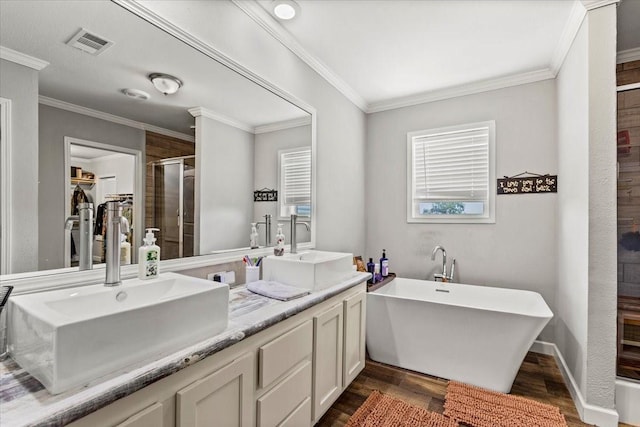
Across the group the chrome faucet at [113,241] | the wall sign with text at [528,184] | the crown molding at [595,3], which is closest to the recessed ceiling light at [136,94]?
the chrome faucet at [113,241]

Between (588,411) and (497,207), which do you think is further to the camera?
(497,207)

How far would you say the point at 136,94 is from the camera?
1427 mm

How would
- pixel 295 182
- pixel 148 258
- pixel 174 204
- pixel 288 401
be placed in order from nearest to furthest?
1. pixel 148 258
2. pixel 288 401
3. pixel 174 204
4. pixel 295 182

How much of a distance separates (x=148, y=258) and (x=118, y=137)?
0.55 m

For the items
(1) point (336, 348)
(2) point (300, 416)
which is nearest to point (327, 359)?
(1) point (336, 348)

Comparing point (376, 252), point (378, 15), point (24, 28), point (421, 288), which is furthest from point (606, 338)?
point (24, 28)

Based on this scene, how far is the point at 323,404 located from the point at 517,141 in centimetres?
290

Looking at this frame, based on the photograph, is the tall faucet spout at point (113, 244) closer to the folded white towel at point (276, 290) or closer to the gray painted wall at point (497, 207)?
the folded white towel at point (276, 290)

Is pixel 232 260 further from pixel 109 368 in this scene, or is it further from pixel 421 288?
pixel 421 288

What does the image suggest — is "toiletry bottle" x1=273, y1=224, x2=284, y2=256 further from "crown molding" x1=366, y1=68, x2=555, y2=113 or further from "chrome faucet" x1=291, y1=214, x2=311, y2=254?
"crown molding" x1=366, y1=68, x2=555, y2=113

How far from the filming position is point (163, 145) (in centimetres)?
154

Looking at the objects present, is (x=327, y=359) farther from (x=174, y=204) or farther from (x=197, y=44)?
(x=197, y=44)

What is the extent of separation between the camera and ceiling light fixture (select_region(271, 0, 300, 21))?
1.92 meters

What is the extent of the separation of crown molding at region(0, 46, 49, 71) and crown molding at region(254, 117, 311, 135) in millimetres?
1125
